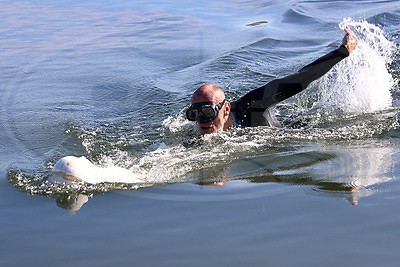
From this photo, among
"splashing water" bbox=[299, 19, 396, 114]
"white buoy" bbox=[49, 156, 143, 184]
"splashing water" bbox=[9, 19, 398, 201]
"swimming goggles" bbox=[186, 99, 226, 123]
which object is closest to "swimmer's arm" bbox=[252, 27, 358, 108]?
"splashing water" bbox=[9, 19, 398, 201]

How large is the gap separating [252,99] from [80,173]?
2.23m

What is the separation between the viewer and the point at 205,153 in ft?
18.4

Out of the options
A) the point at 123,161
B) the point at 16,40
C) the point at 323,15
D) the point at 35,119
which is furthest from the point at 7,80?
the point at 323,15

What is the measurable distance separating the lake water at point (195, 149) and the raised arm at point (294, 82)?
26 cm

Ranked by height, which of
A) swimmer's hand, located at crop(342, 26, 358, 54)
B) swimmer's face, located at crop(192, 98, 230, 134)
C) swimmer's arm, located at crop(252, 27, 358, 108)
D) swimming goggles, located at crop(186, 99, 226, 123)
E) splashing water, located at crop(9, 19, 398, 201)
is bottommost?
splashing water, located at crop(9, 19, 398, 201)

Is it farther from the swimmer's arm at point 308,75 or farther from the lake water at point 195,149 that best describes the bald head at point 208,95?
the swimmer's arm at point 308,75

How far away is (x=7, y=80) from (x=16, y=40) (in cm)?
275

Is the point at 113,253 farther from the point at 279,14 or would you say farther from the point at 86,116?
the point at 279,14

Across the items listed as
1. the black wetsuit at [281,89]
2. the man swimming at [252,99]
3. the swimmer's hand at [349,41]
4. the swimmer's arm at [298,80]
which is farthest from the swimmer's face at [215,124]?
the swimmer's hand at [349,41]

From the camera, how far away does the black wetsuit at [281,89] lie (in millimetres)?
6012

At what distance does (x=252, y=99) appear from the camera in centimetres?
617

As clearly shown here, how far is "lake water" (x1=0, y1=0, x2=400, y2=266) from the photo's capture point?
3.55m

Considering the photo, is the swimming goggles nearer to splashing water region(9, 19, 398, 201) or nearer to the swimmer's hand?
splashing water region(9, 19, 398, 201)

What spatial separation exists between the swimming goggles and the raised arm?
16.8 inches
